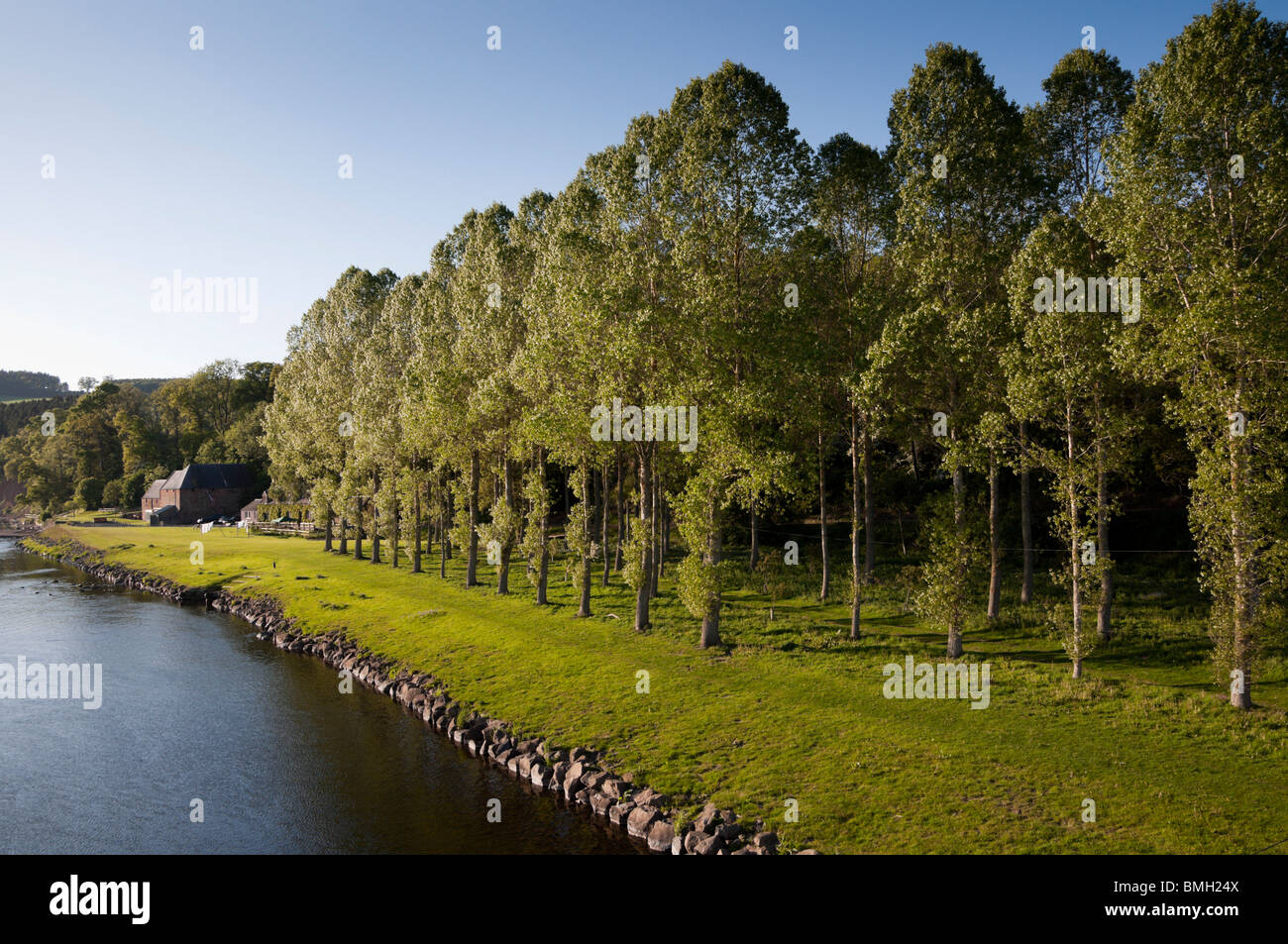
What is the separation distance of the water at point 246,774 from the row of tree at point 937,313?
1357cm

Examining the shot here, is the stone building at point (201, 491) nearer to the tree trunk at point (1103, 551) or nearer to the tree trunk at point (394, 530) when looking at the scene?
the tree trunk at point (394, 530)

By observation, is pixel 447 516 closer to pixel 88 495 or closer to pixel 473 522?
pixel 473 522

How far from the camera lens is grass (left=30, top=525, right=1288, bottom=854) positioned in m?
19.3

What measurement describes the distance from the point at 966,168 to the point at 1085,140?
12246mm

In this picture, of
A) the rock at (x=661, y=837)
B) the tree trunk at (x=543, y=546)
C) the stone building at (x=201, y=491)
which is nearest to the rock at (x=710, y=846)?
the rock at (x=661, y=837)

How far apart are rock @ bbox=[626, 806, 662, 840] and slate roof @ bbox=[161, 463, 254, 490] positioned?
128537 millimetres

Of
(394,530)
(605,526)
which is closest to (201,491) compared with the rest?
(394,530)

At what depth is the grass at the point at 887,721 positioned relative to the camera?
63.4 feet

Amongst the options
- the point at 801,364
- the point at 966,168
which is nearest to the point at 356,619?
the point at 801,364

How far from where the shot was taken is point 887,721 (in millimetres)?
25922

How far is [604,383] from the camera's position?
125 feet

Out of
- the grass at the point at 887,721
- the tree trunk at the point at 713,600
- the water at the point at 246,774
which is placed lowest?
the water at the point at 246,774

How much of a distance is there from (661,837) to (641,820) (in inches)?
38.8
